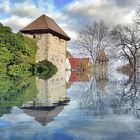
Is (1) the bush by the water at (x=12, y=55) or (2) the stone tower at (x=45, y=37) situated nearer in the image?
(1) the bush by the water at (x=12, y=55)

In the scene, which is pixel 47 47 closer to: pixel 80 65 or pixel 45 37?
pixel 45 37

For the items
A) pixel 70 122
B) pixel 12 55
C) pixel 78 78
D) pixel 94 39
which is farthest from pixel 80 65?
pixel 70 122

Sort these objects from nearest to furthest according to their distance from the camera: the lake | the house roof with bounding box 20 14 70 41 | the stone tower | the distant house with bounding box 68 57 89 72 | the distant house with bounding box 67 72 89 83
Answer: the lake, the distant house with bounding box 67 72 89 83, the stone tower, the house roof with bounding box 20 14 70 41, the distant house with bounding box 68 57 89 72

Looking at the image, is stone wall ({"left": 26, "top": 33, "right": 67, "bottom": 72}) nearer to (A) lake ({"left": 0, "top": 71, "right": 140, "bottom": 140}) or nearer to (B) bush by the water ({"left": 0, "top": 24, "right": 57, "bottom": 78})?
(B) bush by the water ({"left": 0, "top": 24, "right": 57, "bottom": 78})

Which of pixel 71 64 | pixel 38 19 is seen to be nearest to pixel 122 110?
pixel 38 19

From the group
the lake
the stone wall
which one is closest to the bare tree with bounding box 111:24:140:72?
the stone wall

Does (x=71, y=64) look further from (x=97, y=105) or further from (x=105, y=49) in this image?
(x=97, y=105)

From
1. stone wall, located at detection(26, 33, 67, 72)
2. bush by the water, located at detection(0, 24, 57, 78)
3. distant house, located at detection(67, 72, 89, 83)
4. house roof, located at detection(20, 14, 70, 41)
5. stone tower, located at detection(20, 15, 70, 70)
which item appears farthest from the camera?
house roof, located at detection(20, 14, 70, 41)

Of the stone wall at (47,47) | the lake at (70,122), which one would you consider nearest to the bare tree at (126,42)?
the stone wall at (47,47)

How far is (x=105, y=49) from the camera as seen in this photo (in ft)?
240

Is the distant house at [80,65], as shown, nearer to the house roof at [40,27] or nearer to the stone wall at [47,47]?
the stone wall at [47,47]

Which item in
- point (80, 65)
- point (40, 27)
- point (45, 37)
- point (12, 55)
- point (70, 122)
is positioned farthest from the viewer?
point (80, 65)

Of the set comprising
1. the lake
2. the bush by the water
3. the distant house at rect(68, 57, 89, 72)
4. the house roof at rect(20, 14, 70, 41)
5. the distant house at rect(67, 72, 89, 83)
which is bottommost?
the lake

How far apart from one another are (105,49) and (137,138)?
67313 mm
